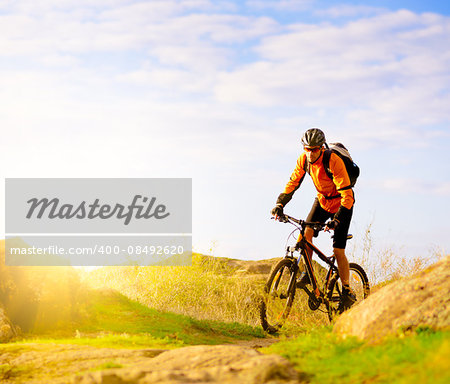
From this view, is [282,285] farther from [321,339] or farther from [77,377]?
[77,377]

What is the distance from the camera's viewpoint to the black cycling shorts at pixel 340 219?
409 inches

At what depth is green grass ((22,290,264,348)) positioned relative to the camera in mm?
11258

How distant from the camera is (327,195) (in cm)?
1075

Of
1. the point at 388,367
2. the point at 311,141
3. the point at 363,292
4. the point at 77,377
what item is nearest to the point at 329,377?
the point at 388,367

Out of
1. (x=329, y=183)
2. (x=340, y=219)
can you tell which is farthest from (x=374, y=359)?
(x=329, y=183)

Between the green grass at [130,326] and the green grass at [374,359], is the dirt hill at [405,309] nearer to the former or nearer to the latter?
the green grass at [374,359]

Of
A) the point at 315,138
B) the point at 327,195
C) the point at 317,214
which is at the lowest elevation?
the point at 317,214

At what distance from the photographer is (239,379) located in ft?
18.5

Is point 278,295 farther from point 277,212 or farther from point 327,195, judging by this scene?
point 327,195

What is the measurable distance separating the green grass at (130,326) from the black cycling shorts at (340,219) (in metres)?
3.17

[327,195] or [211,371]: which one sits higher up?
[327,195]

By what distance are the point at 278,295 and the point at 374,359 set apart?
14.7 feet

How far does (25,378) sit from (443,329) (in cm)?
536

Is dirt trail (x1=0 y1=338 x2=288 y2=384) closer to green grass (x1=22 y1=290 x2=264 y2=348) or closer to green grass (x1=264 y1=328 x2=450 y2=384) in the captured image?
green grass (x1=264 y1=328 x2=450 y2=384)
